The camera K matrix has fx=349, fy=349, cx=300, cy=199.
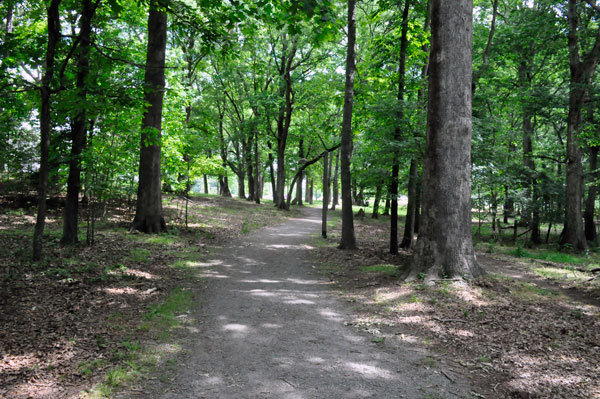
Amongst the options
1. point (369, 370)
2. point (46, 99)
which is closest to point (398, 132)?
point (369, 370)

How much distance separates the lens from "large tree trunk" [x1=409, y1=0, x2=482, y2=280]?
6266mm

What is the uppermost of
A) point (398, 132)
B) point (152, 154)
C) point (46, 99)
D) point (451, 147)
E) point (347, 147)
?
point (398, 132)

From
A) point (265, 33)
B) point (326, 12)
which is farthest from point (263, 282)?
point (265, 33)

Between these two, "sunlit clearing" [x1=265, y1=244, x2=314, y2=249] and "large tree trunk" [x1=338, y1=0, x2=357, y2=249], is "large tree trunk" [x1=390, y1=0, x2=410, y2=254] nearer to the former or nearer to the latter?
"large tree trunk" [x1=338, y1=0, x2=357, y2=249]

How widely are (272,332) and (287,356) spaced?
31.2 inches

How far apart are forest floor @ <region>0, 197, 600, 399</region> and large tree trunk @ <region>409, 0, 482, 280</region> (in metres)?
0.50

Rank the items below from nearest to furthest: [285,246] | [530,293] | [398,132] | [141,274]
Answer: [530,293] → [141,274] → [398,132] → [285,246]

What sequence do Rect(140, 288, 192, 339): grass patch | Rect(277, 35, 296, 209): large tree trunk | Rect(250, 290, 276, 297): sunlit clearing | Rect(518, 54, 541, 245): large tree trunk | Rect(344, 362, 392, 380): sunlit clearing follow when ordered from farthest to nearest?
1. Rect(277, 35, 296, 209): large tree trunk
2. Rect(518, 54, 541, 245): large tree trunk
3. Rect(250, 290, 276, 297): sunlit clearing
4. Rect(140, 288, 192, 339): grass patch
5. Rect(344, 362, 392, 380): sunlit clearing

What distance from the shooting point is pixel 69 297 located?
5.37 metres

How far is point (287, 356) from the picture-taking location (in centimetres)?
407

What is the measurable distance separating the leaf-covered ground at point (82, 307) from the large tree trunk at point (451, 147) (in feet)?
15.2

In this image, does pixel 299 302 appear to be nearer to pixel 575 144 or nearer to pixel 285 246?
pixel 285 246

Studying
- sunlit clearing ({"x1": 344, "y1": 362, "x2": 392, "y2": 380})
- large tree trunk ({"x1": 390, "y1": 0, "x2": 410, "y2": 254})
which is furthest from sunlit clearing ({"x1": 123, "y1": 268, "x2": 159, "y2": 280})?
large tree trunk ({"x1": 390, "y1": 0, "x2": 410, "y2": 254})

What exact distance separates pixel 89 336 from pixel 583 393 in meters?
5.30
